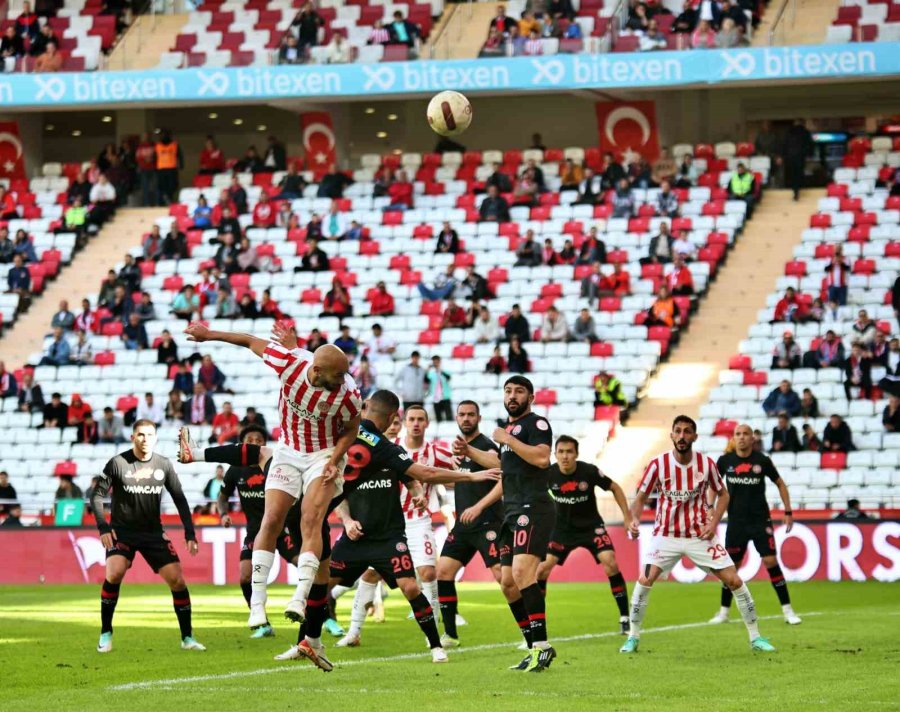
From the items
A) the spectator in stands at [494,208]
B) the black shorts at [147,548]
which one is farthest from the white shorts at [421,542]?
the spectator in stands at [494,208]

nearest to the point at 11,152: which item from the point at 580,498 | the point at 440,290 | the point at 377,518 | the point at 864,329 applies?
the point at 440,290

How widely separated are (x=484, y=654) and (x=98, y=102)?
25.3m

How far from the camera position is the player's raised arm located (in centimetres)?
1253

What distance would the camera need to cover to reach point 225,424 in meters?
28.5

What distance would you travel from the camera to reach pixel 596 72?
112 ft

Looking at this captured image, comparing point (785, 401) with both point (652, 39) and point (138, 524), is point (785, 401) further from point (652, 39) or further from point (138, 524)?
point (138, 524)

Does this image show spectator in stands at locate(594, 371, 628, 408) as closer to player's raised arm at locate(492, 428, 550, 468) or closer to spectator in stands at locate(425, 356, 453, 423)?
spectator in stands at locate(425, 356, 453, 423)

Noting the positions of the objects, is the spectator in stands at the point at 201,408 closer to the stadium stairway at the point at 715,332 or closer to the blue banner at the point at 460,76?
the stadium stairway at the point at 715,332

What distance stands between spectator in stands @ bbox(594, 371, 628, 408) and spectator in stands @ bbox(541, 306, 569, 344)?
5.06 feet

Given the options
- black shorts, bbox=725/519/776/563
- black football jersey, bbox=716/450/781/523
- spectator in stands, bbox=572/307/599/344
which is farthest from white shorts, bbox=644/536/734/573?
spectator in stands, bbox=572/307/599/344

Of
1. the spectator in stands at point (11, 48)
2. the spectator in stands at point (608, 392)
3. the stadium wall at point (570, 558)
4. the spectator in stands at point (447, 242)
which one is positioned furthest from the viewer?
the spectator in stands at point (11, 48)

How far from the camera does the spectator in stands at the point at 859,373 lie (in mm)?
27375

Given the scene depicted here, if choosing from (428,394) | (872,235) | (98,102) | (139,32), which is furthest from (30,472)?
(872,235)

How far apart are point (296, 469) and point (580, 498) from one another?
5.20 m
